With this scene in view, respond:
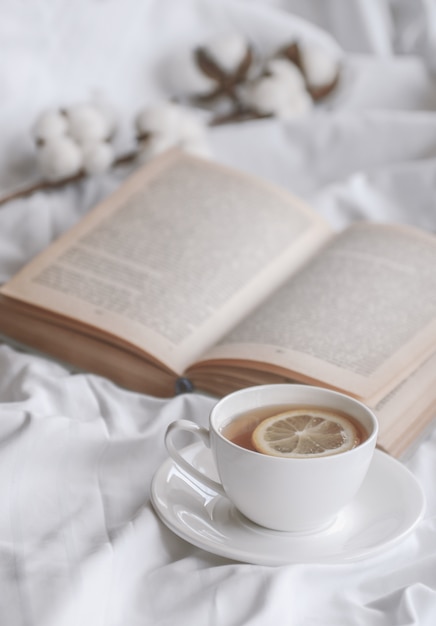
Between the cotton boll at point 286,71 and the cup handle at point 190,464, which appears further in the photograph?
the cotton boll at point 286,71

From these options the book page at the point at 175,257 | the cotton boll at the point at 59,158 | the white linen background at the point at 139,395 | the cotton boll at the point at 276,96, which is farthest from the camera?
the cotton boll at the point at 276,96

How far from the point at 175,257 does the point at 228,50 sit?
58 centimetres

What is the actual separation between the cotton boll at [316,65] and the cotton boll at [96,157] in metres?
0.39

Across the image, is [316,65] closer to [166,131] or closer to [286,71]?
[286,71]

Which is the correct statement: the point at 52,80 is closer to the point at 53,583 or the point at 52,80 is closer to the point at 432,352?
the point at 432,352

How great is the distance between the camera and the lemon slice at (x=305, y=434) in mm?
558

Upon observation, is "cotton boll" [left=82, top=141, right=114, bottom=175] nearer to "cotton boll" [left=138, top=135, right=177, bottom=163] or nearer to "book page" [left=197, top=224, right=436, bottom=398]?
"cotton boll" [left=138, top=135, right=177, bottom=163]

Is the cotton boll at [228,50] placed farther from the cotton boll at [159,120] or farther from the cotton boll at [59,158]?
the cotton boll at [59,158]

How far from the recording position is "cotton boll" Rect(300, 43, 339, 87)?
1.38m

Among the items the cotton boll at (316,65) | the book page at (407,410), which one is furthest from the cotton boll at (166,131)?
the book page at (407,410)

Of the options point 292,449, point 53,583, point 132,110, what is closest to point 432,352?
point 292,449

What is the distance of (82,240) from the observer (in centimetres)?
96

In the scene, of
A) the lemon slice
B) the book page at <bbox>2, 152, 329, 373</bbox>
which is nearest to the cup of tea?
the lemon slice

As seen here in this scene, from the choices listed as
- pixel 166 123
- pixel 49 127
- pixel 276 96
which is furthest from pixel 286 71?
pixel 49 127
